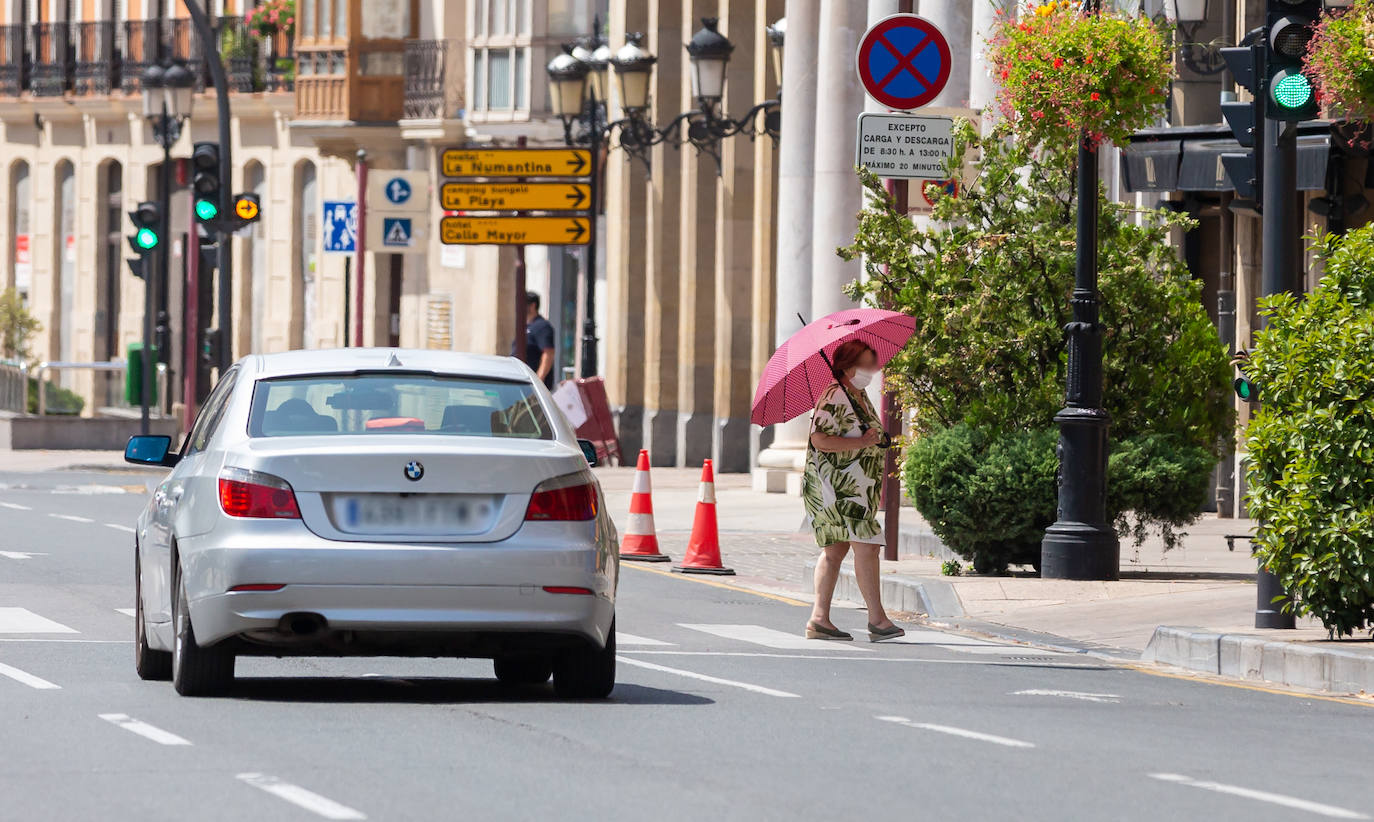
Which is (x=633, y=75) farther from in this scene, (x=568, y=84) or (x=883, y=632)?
(x=883, y=632)

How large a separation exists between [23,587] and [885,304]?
19.0 feet

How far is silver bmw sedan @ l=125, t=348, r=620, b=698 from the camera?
1092 cm

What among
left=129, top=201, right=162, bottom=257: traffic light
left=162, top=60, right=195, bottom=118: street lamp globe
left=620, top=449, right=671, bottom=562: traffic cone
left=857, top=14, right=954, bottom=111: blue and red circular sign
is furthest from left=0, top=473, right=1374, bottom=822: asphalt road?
left=162, top=60, right=195, bottom=118: street lamp globe

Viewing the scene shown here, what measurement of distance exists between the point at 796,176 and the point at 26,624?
17.7 metres

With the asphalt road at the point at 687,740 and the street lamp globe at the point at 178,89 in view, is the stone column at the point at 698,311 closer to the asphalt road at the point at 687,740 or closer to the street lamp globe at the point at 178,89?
the street lamp globe at the point at 178,89

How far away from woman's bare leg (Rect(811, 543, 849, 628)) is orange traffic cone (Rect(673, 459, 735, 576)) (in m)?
5.34

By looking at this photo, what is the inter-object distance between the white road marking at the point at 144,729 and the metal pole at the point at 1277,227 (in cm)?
635

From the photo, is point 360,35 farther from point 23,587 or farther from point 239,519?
point 239,519

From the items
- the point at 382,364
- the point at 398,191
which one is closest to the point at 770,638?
the point at 382,364

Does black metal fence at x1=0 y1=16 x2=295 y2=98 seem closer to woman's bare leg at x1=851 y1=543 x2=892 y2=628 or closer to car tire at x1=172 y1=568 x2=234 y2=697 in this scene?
woman's bare leg at x1=851 y1=543 x2=892 y2=628

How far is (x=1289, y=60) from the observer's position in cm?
1441

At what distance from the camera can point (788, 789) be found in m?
8.92

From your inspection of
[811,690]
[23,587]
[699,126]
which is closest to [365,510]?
[811,690]

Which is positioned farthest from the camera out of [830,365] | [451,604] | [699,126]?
[699,126]
